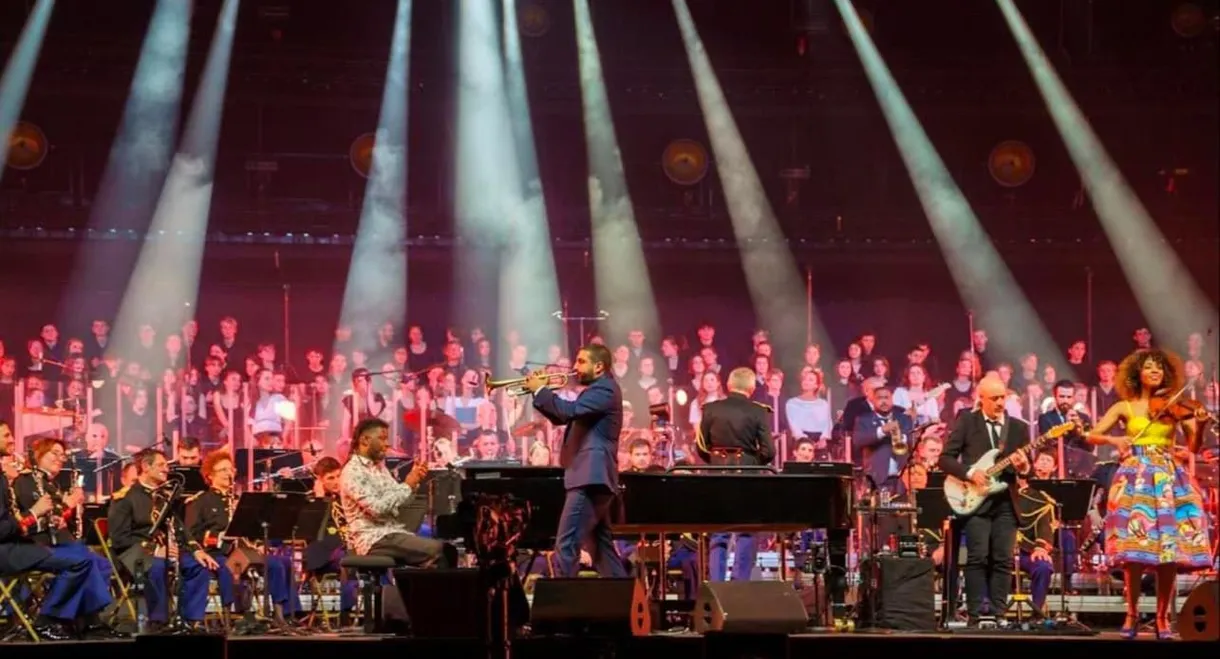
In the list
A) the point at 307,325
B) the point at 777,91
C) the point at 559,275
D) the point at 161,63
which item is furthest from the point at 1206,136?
the point at 161,63

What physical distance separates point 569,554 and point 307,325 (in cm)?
1111

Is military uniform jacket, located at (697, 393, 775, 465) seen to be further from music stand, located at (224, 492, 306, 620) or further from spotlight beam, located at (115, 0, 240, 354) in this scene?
spotlight beam, located at (115, 0, 240, 354)

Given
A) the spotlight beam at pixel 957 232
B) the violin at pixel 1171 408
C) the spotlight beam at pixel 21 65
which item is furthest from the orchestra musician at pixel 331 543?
the spotlight beam at pixel 957 232

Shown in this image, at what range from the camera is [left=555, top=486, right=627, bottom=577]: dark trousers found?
9.59m

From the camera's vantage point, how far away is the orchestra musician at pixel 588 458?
958 centimetres

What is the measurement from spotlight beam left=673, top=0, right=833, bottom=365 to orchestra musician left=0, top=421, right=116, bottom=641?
11.1m

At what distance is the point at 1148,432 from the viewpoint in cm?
891

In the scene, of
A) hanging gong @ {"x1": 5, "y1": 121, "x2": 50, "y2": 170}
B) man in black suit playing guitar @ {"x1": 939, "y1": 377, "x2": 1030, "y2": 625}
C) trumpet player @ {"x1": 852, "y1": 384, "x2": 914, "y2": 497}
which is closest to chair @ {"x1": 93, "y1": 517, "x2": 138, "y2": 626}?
man in black suit playing guitar @ {"x1": 939, "y1": 377, "x2": 1030, "y2": 625}

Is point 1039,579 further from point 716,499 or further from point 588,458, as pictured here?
point 588,458

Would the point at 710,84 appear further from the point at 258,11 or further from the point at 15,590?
the point at 15,590

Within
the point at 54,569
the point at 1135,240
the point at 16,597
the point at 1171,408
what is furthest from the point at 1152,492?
the point at 1135,240

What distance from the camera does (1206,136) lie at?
825 inches

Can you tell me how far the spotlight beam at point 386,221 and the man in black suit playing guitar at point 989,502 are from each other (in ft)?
34.4

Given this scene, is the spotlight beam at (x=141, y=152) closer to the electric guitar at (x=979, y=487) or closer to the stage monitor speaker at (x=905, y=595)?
the stage monitor speaker at (x=905, y=595)
